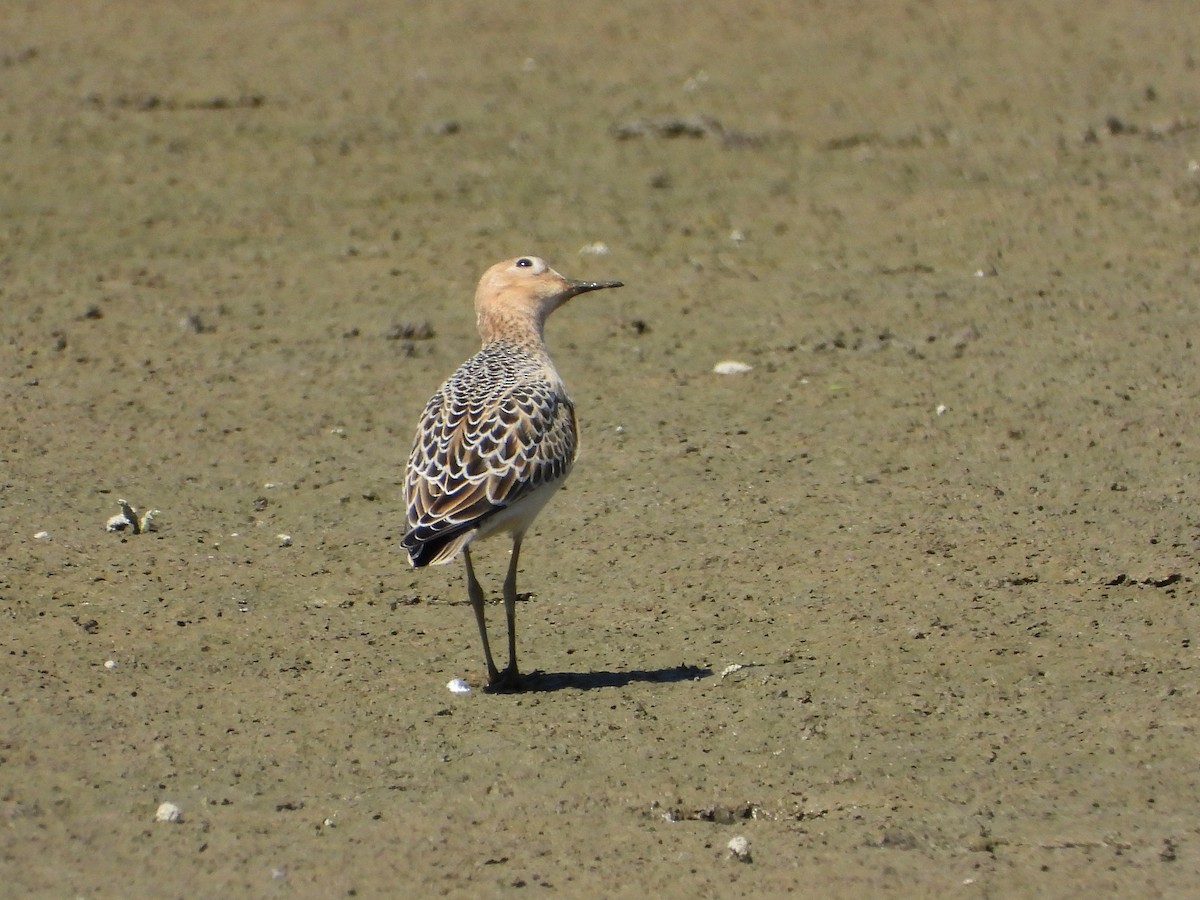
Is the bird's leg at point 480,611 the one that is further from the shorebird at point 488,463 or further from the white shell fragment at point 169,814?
Answer: the white shell fragment at point 169,814

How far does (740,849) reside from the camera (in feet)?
18.4

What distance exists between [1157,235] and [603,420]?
444 centimetres

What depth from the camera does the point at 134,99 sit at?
50.9 ft

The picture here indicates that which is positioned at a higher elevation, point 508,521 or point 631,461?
point 508,521

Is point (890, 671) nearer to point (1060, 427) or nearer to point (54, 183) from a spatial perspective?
point (1060, 427)

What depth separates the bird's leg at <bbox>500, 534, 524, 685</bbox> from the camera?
6.90m

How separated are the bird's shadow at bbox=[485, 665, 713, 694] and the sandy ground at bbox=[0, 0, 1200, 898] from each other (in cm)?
3

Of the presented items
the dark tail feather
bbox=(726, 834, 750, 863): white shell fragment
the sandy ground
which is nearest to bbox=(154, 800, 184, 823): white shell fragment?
the sandy ground

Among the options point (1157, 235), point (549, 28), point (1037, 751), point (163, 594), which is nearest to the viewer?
point (1037, 751)

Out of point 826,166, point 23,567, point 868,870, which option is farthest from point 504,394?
point 826,166

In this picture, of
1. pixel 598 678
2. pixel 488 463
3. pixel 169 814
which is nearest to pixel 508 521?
pixel 488 463

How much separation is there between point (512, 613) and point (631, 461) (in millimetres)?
2186

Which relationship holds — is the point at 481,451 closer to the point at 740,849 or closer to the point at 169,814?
the point at 169,814

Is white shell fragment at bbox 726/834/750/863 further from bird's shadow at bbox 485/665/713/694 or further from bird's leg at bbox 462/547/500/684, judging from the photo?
bird's leg at bbox 462/547/500/684
